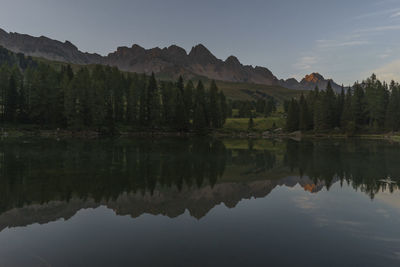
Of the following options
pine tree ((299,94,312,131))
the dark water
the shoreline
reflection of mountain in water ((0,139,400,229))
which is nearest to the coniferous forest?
the shoreline

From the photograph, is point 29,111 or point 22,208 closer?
point 22,208

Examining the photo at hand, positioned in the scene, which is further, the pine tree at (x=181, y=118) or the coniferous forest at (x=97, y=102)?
the pine tree at (x=181, y=118)

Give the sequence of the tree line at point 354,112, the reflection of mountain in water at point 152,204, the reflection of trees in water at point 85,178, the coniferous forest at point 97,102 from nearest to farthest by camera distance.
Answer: the reflection of mountain in water at point 152,204, the reflection of trees in water at point 85,178, the coniferous forest at point 97,102, the tree line at point 354,112

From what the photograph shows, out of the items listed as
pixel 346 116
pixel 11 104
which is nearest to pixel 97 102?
pixel 11 104

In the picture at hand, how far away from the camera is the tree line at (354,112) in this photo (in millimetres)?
110688

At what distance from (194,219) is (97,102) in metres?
96.4

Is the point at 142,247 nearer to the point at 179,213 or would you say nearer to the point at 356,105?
the point at 179,213

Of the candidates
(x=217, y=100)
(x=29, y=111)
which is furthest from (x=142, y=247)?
(x=217, y=100)

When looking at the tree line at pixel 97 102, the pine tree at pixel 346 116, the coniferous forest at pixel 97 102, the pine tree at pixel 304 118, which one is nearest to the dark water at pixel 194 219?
the coniferous forest at pixel 97 102

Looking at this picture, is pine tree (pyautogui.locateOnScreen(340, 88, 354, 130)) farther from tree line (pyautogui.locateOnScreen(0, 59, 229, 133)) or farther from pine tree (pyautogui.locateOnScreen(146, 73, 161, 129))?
pine tree (pyautogui.locateOnScreen(146, 73, 161, 129))

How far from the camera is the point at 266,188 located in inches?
839

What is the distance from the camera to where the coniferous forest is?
94.6m

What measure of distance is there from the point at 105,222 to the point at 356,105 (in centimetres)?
13022

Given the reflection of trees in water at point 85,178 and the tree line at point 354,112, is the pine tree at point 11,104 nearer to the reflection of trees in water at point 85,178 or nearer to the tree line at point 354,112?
the reflection of trees in water at point 85,178
